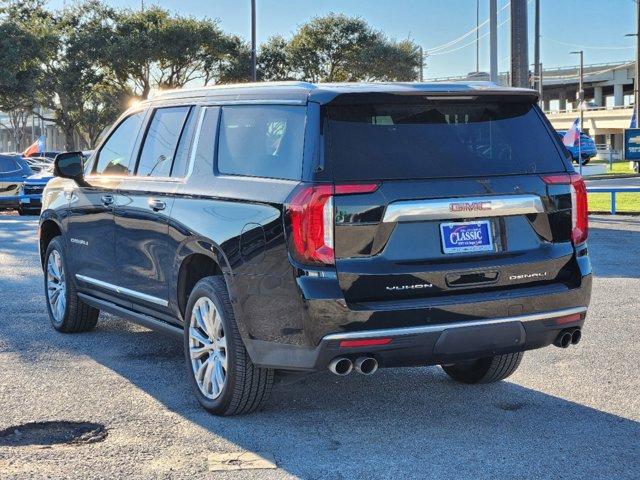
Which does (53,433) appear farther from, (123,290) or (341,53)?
(341,53)

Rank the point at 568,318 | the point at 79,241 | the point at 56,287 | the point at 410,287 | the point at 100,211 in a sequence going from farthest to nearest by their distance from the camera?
the point at 56,287 → the point at 79,241 → the point at 100,211 → the point at 568,318 → the point at 410,287

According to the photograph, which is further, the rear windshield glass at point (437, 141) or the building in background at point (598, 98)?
the building in background at point (598, 98)

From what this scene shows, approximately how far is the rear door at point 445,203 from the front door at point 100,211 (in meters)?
2.50

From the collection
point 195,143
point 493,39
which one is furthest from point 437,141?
point 493,39

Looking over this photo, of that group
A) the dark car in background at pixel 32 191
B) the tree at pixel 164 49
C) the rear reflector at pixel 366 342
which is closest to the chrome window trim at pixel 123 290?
the rear reflector at pixel 366 342

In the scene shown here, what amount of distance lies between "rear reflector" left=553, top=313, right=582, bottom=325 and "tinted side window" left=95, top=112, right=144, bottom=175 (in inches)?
127

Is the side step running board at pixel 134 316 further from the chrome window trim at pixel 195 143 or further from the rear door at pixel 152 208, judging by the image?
the chrome window trim at pixel 195 143

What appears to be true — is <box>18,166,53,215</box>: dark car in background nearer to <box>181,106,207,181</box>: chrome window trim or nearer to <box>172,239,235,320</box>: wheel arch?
<box>181,106,207,181</box>: chrome window trim

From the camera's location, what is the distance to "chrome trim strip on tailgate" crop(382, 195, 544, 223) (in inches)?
199

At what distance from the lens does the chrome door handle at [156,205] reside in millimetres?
6316

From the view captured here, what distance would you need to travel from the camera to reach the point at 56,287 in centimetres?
841

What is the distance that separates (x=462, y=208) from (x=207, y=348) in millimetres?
1750

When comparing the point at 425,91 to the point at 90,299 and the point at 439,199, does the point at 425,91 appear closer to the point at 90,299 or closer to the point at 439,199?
the point at 439,199

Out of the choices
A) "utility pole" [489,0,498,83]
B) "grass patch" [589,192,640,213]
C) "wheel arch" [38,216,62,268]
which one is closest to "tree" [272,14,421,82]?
"grass patch" [589,192,640,213]
